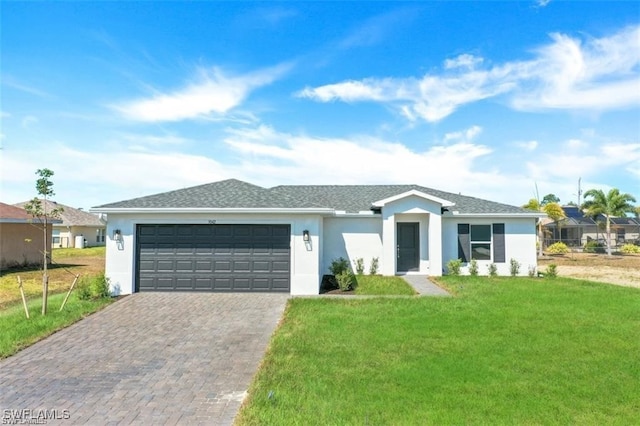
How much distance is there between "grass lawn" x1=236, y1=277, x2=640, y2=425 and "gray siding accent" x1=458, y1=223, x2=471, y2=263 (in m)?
6.26

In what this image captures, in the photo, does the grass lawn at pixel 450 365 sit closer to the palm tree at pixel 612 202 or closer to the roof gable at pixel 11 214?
the roof gable at pixel 11 214

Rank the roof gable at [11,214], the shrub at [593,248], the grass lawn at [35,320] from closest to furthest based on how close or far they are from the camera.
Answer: the grass lawn at [35,320] < the roof gable at [11,214] < the shrub at [593,248]

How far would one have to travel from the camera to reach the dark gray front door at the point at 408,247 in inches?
671

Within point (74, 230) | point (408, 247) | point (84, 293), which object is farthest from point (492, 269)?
point (74, 230)

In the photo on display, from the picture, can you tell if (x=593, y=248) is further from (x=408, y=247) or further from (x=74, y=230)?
(x=74, y=230)

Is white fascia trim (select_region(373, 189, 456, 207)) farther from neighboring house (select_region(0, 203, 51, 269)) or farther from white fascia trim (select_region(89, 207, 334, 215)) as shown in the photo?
neighboring house (select_region(0, 203, 51, 269))

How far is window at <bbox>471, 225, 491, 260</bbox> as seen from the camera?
668 inches

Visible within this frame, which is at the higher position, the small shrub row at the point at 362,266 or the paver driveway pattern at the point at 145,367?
the small shrub row at the point at 362,266

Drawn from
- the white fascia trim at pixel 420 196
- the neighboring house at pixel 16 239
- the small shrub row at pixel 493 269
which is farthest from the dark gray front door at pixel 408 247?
the neighboring house at pixel 16 239

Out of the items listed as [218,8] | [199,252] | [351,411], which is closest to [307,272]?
[199,252]

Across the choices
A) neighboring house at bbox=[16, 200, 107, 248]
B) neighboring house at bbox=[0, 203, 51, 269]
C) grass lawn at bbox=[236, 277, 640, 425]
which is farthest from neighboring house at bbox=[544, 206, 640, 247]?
neighboring house at bbox=[16, 200, 107, 248]

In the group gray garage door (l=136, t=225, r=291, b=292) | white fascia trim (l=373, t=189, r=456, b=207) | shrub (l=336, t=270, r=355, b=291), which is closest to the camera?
gray garage door (l=136, t=225, r=291, b=292)

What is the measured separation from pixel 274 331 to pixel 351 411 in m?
4.06

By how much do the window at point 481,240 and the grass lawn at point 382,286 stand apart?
174 inches
